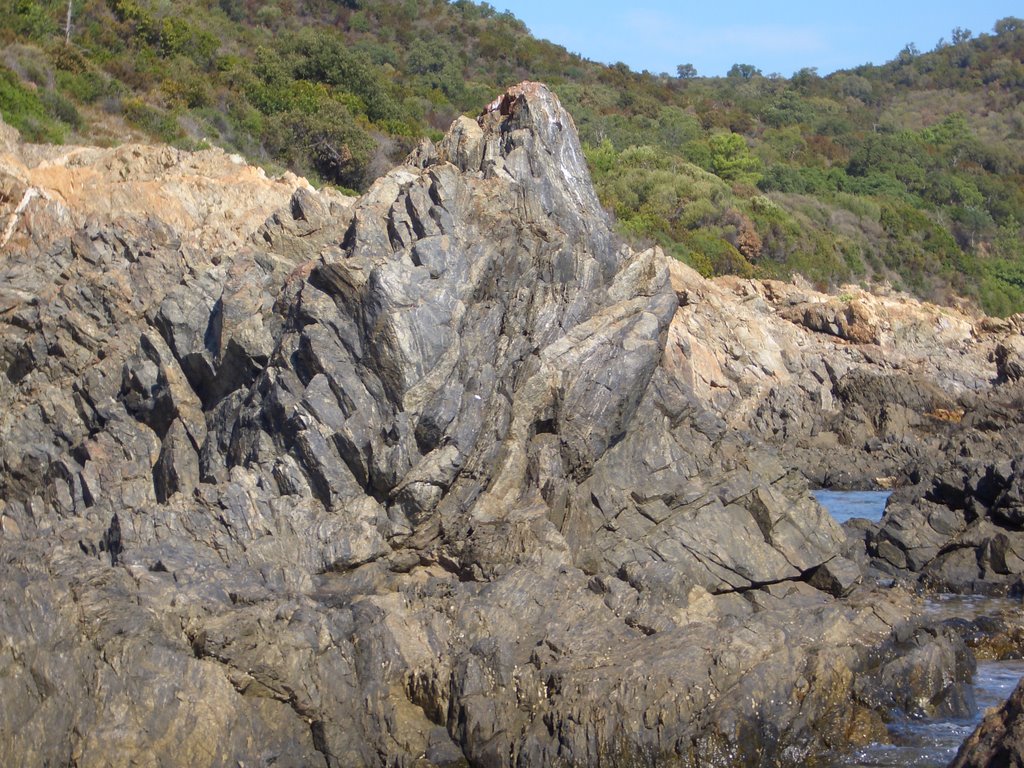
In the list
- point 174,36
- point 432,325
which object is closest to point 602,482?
point 432,325

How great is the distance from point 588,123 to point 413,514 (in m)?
62.4

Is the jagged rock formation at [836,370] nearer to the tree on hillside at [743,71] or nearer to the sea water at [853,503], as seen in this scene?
the sea water at [853,503]

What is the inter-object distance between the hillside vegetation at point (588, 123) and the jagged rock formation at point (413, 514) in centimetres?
1774

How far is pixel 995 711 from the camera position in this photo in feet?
32.3

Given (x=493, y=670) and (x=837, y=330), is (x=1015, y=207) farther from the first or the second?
(x=493, y=670)

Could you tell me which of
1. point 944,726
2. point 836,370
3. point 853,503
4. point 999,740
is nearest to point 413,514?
point 944,726

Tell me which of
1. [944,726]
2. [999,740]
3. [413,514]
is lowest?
[944,726]

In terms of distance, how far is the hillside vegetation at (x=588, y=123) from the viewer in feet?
150

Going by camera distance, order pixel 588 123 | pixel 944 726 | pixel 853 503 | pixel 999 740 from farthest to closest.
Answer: pixel 588 123, pixel 853 503, pixel 944 726, pixel 999 740

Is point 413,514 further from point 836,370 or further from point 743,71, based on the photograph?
point 743,71

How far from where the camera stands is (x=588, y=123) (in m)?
77.6

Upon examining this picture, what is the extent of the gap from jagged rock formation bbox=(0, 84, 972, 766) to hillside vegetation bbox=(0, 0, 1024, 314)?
17742mm

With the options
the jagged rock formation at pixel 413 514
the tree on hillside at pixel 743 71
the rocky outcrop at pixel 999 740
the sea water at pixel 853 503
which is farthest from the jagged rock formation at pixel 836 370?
the tree on hillside at pixel 743 71

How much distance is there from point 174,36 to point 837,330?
31249 mm
